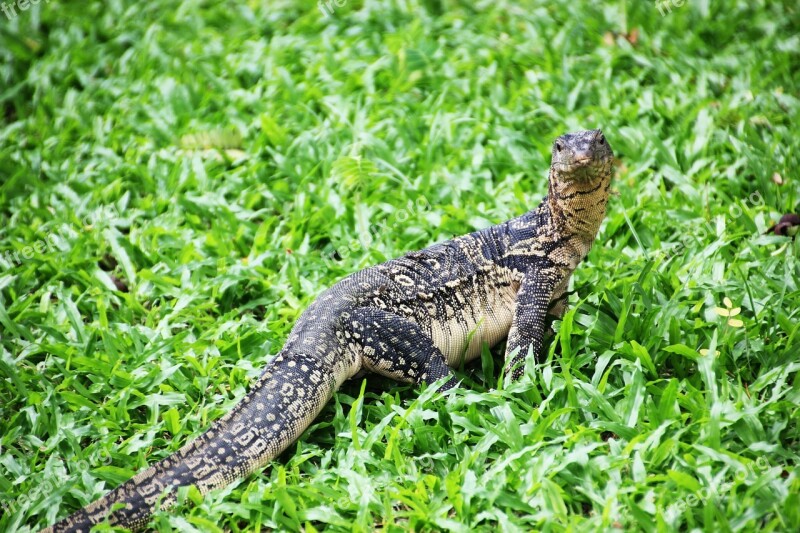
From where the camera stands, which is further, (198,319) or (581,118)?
(581,118)

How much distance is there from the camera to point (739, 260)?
551 centimetres

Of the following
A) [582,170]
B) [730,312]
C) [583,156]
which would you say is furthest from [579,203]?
[730,312]

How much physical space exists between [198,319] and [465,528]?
2646mm

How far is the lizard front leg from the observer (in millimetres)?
4863

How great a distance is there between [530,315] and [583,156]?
3.21ft

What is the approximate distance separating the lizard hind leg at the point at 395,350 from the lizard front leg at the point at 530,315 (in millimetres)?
394

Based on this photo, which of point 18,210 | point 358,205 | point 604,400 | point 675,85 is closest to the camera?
point 604,400

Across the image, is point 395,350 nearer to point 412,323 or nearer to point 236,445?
point 412,323

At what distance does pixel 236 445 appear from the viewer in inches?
167

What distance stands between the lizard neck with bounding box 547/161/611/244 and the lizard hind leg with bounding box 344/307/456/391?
1.13 metres

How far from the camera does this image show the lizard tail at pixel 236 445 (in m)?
4.00

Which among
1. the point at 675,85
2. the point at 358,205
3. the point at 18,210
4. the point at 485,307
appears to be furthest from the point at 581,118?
the point at 18,210

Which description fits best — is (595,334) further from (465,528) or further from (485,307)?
(465,528)

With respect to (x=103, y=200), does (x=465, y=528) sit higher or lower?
lower
